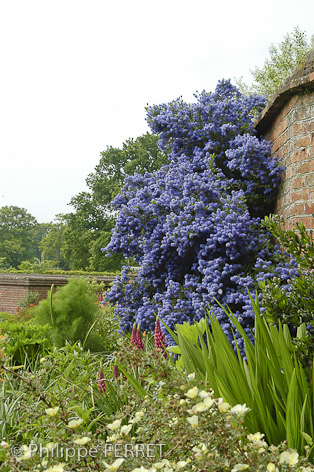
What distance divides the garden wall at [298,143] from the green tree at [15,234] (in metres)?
49.6

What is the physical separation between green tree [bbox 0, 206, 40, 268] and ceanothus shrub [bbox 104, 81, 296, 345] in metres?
48.2

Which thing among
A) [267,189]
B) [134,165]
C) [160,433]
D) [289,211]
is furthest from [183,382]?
[134,165]

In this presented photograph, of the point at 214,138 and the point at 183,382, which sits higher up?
the point at 214,138

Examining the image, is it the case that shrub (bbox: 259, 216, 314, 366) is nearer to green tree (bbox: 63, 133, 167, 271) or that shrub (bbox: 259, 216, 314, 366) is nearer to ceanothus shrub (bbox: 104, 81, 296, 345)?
ceanothus shrub (bbox: 104, 81, 296, 345)

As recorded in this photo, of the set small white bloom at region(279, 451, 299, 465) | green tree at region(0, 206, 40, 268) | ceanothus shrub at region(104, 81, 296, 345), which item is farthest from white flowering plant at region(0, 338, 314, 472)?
green tree at region(0, 206, 40, 268)

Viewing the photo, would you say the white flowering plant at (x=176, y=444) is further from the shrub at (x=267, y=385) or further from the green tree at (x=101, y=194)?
the green tree at (x=101, y=194)

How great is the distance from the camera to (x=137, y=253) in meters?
5.02

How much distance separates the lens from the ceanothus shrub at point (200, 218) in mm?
3848

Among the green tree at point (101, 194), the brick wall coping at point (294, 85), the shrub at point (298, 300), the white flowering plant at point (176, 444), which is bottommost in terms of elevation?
the white flowering plant at point (176, 444)

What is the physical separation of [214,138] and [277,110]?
847mm

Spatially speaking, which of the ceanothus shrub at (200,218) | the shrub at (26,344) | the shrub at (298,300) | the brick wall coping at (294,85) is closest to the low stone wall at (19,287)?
the shrub at (26,344)

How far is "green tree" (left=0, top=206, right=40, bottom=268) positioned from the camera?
51.2 metres

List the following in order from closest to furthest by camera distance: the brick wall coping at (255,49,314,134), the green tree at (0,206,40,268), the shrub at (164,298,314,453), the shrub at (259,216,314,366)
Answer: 1. the shrub at (164,298,314,453)
2. the shrub at (259,216,314,366)
3. the brick wall coping at (255,49,314,134)
4. the green tree at (0,206,40,268)

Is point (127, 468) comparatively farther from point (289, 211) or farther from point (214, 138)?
point (214, 138)
